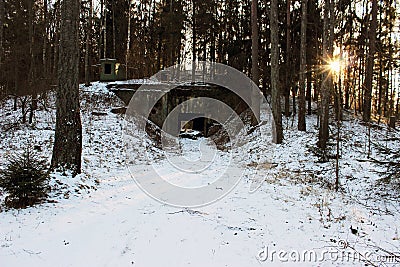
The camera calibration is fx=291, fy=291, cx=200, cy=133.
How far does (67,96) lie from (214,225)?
4.64 metres

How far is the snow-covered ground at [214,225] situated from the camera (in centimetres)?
397

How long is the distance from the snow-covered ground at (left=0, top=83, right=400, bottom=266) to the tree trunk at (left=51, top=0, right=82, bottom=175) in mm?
559

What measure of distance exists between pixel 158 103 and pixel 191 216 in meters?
15.5

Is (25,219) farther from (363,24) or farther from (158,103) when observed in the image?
(363,24)

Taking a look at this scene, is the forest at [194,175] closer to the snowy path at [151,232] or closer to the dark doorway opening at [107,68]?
the snowy path at [151,232]

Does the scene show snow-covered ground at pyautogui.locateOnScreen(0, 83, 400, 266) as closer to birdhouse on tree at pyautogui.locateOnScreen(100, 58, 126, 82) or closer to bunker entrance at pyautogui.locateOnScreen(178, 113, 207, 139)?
bunker entrance at pyautogui.locateOnScreen(178, 113, 207, 139)

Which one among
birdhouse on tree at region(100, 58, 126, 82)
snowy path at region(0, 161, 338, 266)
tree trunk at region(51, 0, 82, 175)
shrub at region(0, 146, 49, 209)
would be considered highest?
birdhouse on tree at region(100, 58, 126, 82)

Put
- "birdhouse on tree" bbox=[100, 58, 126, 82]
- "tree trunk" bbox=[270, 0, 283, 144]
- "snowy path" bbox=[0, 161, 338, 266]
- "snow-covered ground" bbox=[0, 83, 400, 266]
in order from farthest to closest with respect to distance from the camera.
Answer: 1. "birdhouse on tree" bbox=[100, 58, 126, 82]
2. "tree trunk" bbox=[270, 0, 283, 144]
3. "snow-covered ground" bbox=[0, 83, 400, 266]
4. "snowy path" bbox=[0, 161, 338, 266]

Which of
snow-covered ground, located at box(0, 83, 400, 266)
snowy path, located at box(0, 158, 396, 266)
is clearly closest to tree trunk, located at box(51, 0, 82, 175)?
snow-covered ground, located at box(0, 83, 400, 266)

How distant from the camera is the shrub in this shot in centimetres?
527

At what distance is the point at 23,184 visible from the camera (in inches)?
209

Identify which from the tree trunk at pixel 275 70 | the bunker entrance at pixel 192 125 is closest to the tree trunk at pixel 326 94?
the tree trunk at pixel 275 70

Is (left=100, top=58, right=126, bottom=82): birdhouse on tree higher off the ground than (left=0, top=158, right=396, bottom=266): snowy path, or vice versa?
(left=100, top=58, right=126, bottom=82): birdhouse on tree

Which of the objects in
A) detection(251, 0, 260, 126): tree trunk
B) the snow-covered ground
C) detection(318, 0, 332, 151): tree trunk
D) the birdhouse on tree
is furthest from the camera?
the birdhouse on tree
